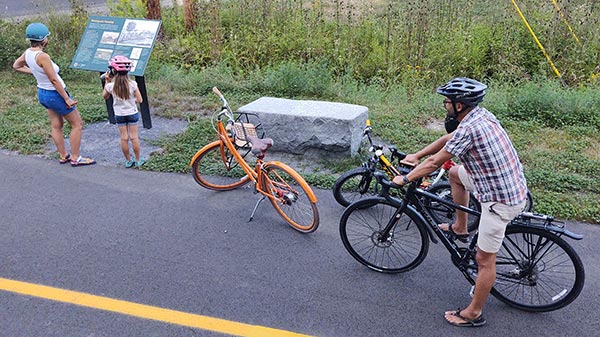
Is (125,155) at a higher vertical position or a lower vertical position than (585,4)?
lower

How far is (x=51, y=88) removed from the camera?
20.9 ft

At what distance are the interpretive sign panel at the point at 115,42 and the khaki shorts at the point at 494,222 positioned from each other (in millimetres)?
5548

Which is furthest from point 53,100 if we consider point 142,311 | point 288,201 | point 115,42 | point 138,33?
point 142,311

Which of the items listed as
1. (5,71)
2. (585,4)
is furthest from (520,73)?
(5,71)

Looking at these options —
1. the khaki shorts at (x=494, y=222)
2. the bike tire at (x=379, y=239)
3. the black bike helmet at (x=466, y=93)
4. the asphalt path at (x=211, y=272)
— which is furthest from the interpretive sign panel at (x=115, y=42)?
the khaki shorts at (x=494, y=222)

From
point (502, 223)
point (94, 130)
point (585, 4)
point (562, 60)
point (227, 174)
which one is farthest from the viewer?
point (585, 4)

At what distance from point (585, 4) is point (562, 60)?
1.73 m

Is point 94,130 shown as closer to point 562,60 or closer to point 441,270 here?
point 441,270

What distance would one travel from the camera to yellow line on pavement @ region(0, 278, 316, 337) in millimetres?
3795

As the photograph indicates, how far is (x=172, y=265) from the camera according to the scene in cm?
458

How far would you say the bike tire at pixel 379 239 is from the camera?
14.5 feet

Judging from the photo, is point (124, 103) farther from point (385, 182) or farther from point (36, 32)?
point (385, 182)

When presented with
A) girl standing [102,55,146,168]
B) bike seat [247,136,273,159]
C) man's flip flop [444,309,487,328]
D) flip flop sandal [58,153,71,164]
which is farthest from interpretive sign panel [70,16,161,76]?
man's flip flop [444,309,487,328]

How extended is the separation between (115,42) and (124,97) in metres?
1.91
